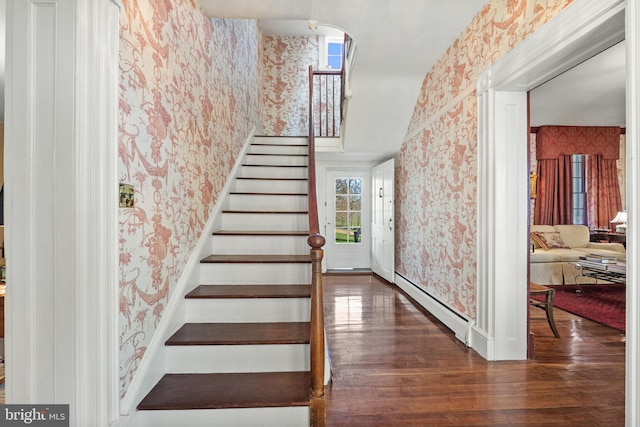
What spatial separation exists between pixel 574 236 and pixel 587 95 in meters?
2.24

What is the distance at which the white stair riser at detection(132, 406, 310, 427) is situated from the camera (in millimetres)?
1493

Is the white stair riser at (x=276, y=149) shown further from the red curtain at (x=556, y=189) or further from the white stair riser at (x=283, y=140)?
the red curtain at (x=556, y=189)

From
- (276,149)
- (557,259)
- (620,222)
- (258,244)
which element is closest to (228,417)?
(258,244)

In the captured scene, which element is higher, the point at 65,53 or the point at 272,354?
the point at 65,53

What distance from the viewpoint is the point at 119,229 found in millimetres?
1352

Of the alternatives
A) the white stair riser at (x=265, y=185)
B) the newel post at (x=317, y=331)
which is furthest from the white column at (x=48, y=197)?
the white stair riser at (x=265, y=185)

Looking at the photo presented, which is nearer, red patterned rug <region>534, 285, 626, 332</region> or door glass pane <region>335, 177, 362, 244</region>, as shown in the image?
red patterned rug <region>534, 285, 626, 332</region>

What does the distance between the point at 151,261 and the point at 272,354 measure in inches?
31.6

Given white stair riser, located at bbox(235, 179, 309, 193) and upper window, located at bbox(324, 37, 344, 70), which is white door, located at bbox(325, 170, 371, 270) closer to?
upper window, located at bbox(324, 37, 344, 70)

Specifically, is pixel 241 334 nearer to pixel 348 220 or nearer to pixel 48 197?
pixel 48 197

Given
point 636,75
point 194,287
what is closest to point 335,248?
point 194,287

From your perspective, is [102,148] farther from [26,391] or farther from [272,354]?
[272,354]

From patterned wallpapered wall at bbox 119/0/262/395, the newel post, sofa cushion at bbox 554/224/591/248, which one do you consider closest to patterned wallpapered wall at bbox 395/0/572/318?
the newel post

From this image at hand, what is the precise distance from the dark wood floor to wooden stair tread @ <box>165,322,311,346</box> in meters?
0.44
